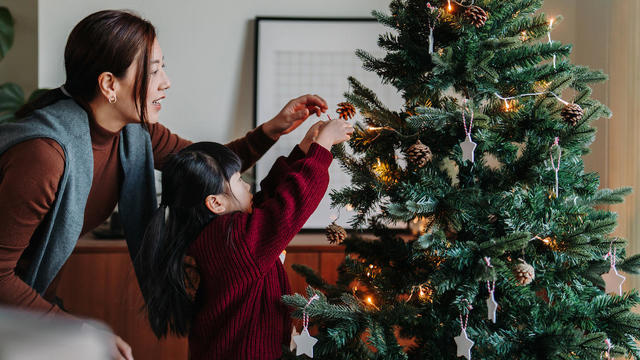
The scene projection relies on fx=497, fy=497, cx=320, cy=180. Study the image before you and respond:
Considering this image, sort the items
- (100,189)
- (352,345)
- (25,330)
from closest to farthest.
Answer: (25,330) → (352,345) → (100,189)

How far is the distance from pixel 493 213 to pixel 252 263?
20.1 inches

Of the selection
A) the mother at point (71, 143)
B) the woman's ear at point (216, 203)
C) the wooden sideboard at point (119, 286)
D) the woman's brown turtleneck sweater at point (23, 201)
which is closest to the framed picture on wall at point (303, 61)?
the wooden sideboard at point (119, 286)

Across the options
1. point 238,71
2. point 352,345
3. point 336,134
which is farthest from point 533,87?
point 238,71

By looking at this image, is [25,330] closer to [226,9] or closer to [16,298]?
[16,298]

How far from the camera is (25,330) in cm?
28

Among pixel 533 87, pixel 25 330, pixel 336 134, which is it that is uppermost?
pixel 533 87

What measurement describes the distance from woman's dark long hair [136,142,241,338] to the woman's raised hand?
0.23 meters

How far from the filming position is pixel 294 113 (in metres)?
1.38

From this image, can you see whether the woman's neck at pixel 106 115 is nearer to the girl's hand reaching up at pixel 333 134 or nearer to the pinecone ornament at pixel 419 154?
the girl's hand reaching up at pixel 333 134

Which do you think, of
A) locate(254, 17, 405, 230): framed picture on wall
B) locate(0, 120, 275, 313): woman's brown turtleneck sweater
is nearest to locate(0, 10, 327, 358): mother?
locate(0, 120, 275, 313): woman's brown turtleneck sweater

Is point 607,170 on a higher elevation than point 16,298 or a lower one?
higher

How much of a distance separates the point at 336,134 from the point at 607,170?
1100 mm

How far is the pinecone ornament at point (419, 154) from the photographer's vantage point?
0.95m

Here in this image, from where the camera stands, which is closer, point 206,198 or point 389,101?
point 206,198
